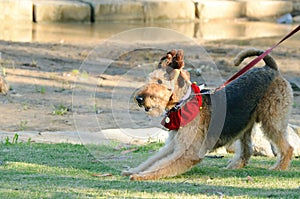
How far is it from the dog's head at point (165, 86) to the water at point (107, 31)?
10.1 metres

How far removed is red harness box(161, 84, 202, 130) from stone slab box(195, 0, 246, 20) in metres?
13.4

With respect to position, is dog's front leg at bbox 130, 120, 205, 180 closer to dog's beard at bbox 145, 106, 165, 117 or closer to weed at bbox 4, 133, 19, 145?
dog's beard at bbox 145, 106, 165, 117

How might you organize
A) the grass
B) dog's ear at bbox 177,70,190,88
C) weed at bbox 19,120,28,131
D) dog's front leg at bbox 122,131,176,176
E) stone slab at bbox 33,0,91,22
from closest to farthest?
the grass → dog's ear at bbox 177,70,190,88 → dog's front leg at bbox 122,131,176,176 → weed at bbox 19,120,28,131 → stone slab at bbox 33,0,91,22

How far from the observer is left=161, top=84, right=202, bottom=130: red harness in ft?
20.4

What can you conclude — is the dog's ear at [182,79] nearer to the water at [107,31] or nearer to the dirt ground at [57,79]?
the dirt ground at [57,79]

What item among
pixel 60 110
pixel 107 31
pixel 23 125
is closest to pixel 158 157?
pixel 23 125

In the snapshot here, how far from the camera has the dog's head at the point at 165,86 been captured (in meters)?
6.04

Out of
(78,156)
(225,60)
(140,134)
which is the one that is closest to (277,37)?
(225,60)

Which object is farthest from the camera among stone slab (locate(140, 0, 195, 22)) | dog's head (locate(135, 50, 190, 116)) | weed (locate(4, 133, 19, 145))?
stone slab (locate(140, 0, 195, 22))

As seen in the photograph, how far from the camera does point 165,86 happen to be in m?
6.12

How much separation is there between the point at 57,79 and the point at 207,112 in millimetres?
6743

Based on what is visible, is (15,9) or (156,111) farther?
(15,9)

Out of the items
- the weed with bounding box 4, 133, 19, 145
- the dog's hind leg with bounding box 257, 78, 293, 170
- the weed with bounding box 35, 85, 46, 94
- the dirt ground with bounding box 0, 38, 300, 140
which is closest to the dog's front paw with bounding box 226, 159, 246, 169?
the dog's hind leg with bounding box 257, 78, 293, 170

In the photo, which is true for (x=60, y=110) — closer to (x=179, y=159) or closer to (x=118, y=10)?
(x=179, y=159)
